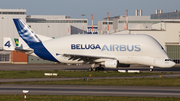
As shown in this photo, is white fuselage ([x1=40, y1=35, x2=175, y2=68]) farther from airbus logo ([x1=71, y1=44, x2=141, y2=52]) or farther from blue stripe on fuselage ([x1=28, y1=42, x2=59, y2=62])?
blue stripe on fuselage ([x1=28, y1=42, x2=59, y2=62])

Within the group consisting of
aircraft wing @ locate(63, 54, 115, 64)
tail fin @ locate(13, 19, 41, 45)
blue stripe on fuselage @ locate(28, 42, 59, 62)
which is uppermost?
tail fin @ locate(13, 19, 41, 45)

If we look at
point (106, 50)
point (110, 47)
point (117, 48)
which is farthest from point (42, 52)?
point (117, 48)

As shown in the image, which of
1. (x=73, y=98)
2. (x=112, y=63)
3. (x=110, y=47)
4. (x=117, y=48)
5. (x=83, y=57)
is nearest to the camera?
(x=73, y=98)

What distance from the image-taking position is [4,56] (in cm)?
9362

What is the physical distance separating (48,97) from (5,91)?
5.46 meters

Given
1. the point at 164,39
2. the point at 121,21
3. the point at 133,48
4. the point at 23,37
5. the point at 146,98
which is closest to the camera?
the point at 146,98

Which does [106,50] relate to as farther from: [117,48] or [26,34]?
[26,34]

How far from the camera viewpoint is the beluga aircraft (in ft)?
157

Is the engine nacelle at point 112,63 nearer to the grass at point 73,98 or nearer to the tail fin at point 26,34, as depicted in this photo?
the tail fin at point 26,34

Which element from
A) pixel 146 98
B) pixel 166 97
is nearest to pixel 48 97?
pixel 146 98

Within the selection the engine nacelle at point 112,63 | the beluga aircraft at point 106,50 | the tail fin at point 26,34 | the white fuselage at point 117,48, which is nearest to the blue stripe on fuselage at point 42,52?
the beluga aircraft at point 106,50

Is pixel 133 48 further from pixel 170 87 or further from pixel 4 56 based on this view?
pixel 4 56

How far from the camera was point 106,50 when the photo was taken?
48781 mm

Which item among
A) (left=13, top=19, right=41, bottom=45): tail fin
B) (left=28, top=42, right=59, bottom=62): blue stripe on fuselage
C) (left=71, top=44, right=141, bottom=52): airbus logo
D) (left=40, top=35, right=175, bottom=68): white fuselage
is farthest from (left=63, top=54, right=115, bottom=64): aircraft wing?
(left=13, top=19, right=41, bottom=45): tail fin
